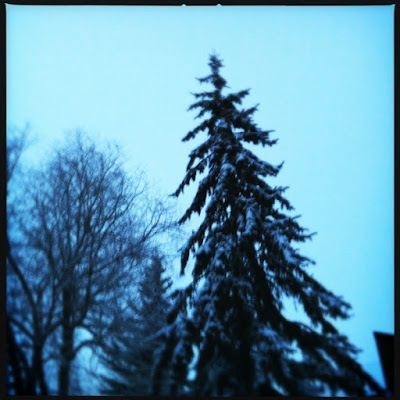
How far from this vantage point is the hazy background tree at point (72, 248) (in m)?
7.15

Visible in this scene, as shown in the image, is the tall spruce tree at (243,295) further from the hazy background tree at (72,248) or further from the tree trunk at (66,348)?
the tree trunk at (66,348)

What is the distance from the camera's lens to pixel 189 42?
26.1ft

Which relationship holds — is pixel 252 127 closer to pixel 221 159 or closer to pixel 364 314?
pixel 221 159

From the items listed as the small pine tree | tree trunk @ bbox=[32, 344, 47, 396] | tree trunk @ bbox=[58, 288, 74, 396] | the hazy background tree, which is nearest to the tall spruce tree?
the small pine tree

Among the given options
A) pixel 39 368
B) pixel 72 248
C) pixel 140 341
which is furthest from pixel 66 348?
pixel 72 248

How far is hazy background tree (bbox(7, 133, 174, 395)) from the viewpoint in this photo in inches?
282

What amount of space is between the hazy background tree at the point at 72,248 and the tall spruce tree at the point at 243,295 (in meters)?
0.82

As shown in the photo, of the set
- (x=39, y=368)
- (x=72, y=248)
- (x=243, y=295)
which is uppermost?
(x=72, y=248)

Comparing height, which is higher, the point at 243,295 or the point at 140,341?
the point at 243,295

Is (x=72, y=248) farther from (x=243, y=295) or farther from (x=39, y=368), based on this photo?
(x=243, y=295)

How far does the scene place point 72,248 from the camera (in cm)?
A: 738

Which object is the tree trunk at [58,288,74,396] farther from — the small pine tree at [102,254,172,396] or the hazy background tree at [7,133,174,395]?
the small pine tree at [102,254,172,396]


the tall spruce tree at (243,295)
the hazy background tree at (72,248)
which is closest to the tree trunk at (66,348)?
the hazy background tree at (72,248)

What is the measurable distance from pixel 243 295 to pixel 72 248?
260 centimetres
